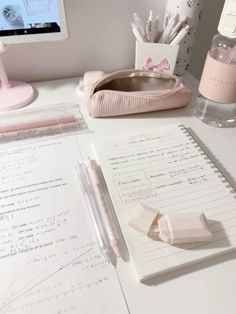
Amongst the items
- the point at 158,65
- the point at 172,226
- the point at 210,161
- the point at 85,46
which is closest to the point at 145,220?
the point at 172,226

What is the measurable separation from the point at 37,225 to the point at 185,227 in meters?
0.19

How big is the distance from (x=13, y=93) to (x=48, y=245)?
0.40 metres

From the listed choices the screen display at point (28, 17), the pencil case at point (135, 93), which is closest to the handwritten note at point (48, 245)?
the pencil case at point (135, 93)

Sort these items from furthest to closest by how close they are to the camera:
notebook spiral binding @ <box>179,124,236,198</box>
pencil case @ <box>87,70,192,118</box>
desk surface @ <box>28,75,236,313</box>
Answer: pencil case @ <box>87,70,192,118</box>
notebook spiral binding @ <box>179,124,236,198</box>
desk surface @ <box>28,75,236,313</box>

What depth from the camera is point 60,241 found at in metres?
0.36

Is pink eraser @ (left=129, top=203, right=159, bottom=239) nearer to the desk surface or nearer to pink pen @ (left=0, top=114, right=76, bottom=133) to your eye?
the desk surface

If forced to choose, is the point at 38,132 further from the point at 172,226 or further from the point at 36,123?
the point at 172,226

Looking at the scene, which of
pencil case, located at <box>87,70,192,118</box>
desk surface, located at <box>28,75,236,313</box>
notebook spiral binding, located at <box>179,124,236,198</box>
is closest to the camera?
desk surface, located at <box>28,75,236,313</box>

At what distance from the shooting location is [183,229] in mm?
→ 348

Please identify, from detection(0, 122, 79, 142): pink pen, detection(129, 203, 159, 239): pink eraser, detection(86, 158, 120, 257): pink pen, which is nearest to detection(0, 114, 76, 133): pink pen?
detection(0, 122, 79, 142): pink pen

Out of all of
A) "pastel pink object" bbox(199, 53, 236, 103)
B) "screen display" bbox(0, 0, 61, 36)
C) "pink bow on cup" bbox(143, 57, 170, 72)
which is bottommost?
"pink bow on cup" bbox(143, 57, 170, 72)

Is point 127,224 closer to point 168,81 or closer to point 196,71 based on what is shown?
point 168,81

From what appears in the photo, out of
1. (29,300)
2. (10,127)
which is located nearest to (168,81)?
(10,127)

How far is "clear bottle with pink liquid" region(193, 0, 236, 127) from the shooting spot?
1.57ft
